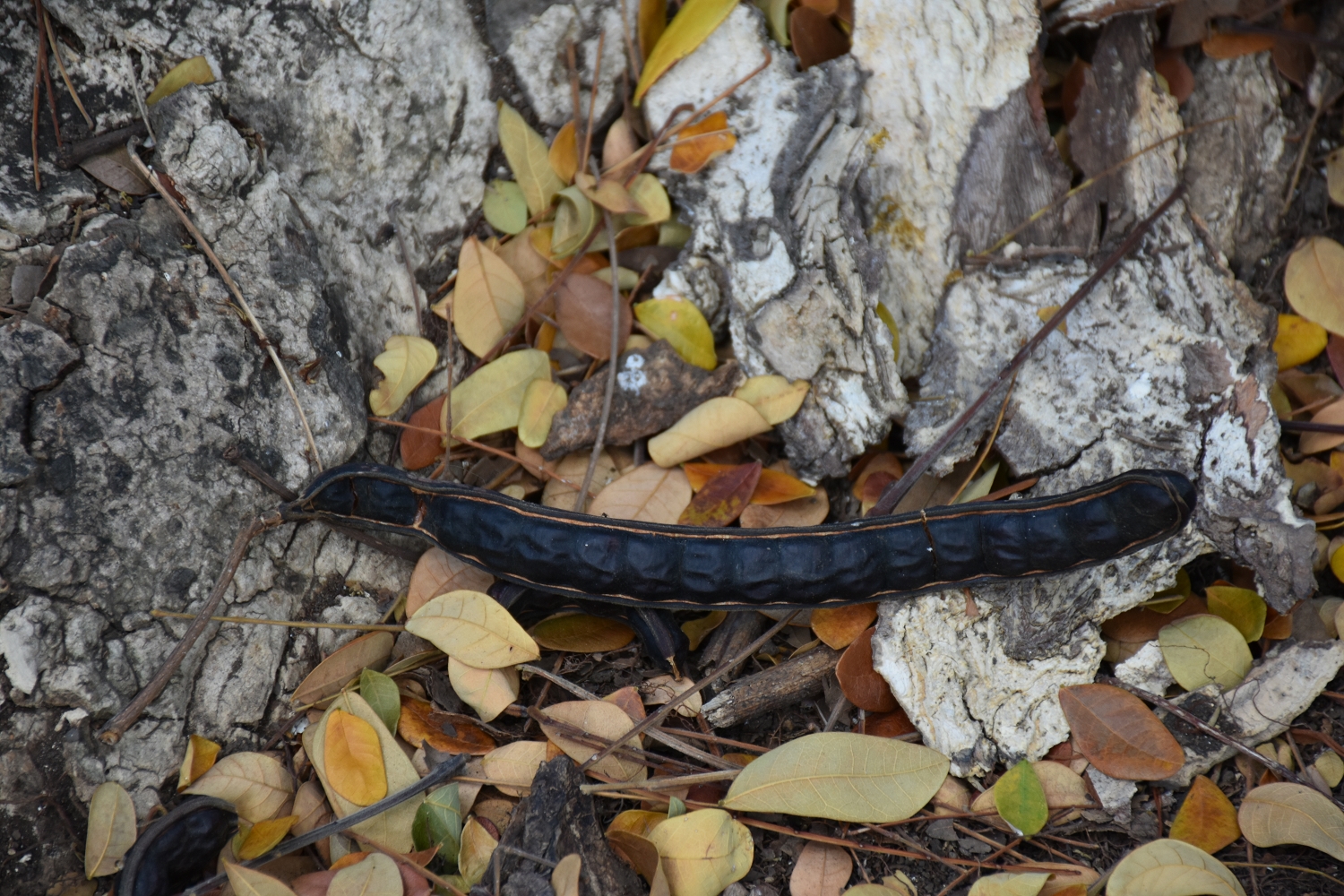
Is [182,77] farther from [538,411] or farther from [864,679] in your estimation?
[864,679]

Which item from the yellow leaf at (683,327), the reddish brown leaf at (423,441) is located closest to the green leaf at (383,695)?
the reddish brown leaf at (423,441)

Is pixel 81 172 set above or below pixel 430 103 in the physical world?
above

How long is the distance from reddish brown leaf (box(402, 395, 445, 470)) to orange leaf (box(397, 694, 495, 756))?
0.71 metres

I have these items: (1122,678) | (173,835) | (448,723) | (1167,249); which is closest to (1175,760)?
(1122,678)

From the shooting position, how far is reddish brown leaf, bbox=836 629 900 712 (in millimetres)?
2328

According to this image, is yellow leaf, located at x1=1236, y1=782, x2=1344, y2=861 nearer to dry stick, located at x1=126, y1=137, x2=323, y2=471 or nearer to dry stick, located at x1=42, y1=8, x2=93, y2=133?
dry stick, located at x1=126, y1=137, x2=323, y2=471

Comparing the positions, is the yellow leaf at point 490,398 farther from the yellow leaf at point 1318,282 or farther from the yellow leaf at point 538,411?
the yellow leaf at point 1318,282

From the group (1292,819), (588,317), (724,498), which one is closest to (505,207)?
(588,317)

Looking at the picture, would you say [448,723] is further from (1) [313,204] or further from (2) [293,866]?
(1) [313,204]

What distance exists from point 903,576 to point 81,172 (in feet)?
8.14

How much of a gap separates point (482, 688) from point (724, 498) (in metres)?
0.88

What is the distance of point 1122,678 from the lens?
7.77ft

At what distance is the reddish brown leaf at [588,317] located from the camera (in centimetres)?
272

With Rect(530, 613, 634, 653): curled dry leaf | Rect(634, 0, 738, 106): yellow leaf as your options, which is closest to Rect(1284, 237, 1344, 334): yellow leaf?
Rect(634, 0, 738, 106): yellow leaf
